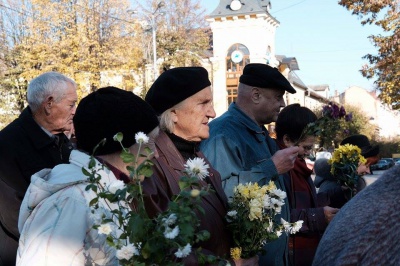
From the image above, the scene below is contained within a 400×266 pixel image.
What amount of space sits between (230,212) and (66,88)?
65.4 inches

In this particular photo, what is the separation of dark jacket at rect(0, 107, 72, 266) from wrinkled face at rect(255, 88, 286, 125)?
1279mm

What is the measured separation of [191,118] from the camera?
133 inches

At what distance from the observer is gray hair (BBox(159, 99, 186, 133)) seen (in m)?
3.37

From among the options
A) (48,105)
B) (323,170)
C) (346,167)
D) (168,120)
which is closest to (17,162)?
(48,105)

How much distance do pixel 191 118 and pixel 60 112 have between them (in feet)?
3.63

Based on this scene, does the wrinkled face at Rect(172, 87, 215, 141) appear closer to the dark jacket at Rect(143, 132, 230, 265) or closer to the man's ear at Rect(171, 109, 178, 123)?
the man's ear at Rect(171, 109, 178, 123)

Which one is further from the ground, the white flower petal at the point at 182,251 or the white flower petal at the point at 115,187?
the white flower petal at the point at 115,187

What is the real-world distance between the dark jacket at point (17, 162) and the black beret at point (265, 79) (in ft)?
4.33

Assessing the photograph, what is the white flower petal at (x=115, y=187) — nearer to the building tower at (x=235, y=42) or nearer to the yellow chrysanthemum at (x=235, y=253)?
the yellow chrysanthemum at (x=235, y=253)

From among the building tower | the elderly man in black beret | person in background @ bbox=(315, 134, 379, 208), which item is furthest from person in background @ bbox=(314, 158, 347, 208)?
the building tower

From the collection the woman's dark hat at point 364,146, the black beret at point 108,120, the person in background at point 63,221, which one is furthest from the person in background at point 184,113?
the woman's dark hat at point 364,146

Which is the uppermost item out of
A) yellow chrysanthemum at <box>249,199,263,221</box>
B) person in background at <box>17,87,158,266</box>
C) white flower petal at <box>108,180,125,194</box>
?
white flower petal at <box>108,180,125,194</box>

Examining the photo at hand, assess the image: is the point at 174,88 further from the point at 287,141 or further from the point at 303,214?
the point at 287,141

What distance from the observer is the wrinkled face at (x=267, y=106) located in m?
4.50
